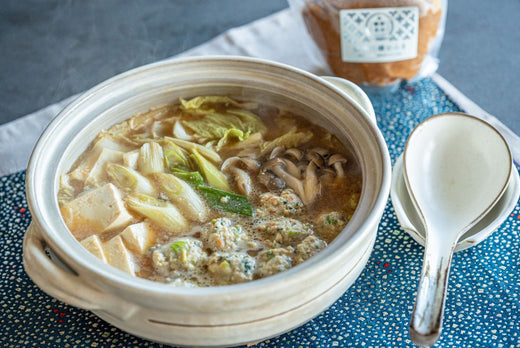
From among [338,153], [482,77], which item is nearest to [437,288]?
[338,153]

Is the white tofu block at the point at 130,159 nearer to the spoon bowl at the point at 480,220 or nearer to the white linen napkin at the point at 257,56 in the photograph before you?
the white linen napkin at the point at 257,56

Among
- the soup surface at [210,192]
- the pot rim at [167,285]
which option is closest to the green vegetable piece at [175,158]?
the soup surface at [210,192]

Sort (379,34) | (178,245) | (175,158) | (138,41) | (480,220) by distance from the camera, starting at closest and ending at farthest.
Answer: (178,245)
(480,220)
(175,158)
(379,34)
(138,41)

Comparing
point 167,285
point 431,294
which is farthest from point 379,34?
point 167,285

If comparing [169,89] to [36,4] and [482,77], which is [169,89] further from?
[36,4]

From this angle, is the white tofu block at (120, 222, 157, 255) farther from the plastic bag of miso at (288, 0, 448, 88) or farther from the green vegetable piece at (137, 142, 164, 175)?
the plastic bag of miso at (288, 0, 448, 88)

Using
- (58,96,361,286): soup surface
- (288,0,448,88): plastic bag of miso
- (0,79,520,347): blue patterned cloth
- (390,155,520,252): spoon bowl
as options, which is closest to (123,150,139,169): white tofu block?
(58,96,361,286): soup surface

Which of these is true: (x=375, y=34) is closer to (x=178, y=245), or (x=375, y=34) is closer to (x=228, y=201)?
(x=228, y=201)
